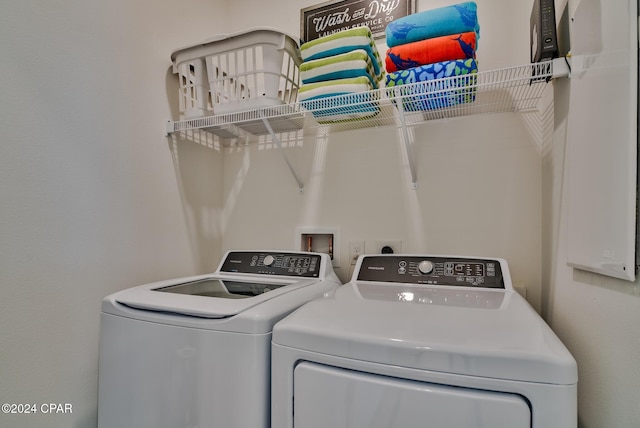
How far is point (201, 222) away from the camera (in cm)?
177

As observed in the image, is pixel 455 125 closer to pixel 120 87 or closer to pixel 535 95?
pixel 535 95

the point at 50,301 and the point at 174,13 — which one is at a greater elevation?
the point at 174,13

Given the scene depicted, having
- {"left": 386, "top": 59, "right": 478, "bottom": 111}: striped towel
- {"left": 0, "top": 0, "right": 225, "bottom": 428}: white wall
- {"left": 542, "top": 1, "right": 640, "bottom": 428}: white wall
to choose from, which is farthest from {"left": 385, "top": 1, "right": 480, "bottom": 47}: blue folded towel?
{"left": 0, "top": 0, "right": 225, "bottom": 428}: white wall

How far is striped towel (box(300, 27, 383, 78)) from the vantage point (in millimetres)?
1292

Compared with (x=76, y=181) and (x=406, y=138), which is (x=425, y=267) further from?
(x=76, y=181)

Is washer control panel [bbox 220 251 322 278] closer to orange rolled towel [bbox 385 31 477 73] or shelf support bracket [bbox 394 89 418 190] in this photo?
shelf support bracket [bbox 394 89 418 190]

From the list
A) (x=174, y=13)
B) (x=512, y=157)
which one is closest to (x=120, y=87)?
(x=174, y=13)

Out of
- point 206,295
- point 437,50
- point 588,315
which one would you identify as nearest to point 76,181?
point 206,295

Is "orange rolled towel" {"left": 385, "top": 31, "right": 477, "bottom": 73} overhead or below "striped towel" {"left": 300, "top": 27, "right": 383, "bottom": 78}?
below

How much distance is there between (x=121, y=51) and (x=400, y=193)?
52.4 inches

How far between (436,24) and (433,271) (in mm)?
907

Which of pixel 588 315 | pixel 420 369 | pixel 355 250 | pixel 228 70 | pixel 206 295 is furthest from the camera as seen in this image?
pixel 355 250

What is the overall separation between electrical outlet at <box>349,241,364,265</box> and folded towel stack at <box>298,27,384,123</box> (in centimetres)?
61

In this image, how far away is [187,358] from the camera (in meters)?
0.85
